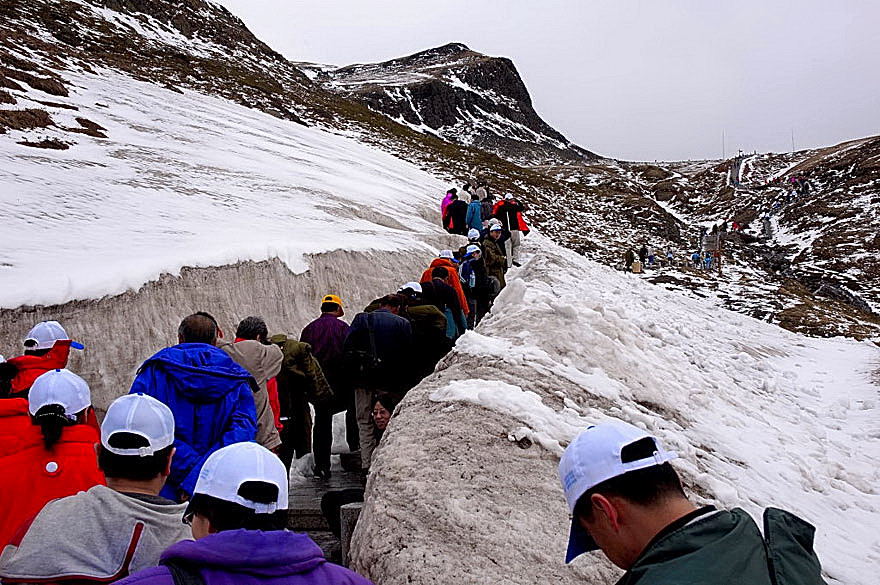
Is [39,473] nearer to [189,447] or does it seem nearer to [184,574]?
[189,447]

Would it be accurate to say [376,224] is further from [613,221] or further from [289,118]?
[613,221]

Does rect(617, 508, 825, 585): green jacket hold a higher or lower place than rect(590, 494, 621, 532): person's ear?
higher

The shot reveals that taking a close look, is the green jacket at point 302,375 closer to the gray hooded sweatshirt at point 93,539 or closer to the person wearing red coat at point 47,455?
the person wearing red coat at point 47,455

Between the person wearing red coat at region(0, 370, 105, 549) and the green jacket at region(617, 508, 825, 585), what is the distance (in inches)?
99.1

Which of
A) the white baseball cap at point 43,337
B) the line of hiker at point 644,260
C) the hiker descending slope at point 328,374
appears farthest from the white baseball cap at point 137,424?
the line of hiker at point 644,260

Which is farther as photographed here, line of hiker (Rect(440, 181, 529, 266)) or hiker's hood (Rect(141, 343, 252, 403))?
line of hiker (Rect(440, 181, 529, 266))

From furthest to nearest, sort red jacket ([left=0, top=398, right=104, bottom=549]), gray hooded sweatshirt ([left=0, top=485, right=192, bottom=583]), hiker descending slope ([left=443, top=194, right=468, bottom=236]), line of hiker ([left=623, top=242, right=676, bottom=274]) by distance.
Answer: line of hiker ([left=623, top=242, right=676, bottom=274]) → hiker descending slope ([left=443, top=194, right=468, bottom=236]) → red jacket ([left=0, top=398, right=104, bottom=549]) → gray hooded sweatshirt ([left=0, top=485, right=192, bottom=583])

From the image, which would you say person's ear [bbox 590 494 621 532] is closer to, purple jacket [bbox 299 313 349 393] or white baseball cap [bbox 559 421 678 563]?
white baseball cap [bbox 559 421 678 563]

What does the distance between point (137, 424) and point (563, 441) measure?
2.87 metres

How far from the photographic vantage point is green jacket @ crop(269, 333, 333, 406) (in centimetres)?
550

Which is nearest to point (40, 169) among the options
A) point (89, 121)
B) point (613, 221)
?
point (89, 121)

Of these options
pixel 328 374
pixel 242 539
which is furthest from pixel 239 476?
pixel 328 374

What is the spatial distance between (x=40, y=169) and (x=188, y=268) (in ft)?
13.5

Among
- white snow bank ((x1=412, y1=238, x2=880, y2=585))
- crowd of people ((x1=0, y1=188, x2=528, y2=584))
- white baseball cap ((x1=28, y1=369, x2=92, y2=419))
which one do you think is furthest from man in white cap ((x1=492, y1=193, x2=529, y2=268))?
white baseball cap ((x1=28, y1=369, x2=92, y2=419))
